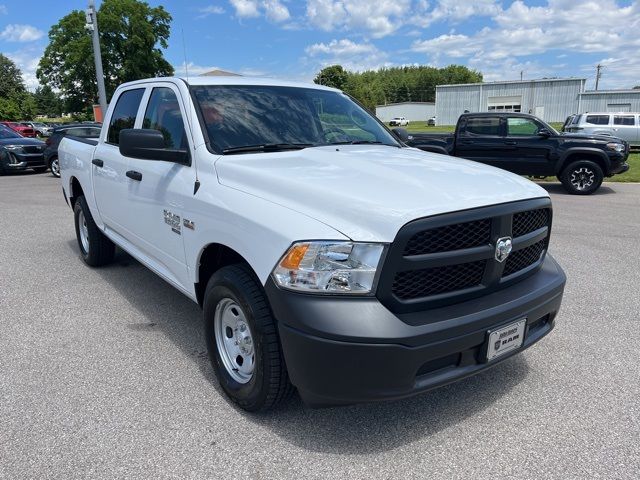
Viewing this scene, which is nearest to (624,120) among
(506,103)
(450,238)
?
(450,238)

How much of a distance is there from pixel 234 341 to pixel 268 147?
1.29 m

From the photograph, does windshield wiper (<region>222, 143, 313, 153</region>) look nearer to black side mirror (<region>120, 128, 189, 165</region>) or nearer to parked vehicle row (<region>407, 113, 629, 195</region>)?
black side mirror (<region>120, 128, 189, 165</region>)

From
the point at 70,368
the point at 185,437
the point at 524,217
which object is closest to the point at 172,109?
the point at 70,368

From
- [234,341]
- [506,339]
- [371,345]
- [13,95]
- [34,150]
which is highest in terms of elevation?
[13,95]

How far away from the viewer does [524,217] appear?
2807 mm

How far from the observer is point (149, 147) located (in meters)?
3.27

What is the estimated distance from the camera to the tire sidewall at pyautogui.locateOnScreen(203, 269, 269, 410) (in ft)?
8.58

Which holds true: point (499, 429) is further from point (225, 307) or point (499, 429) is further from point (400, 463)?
point (225, 307)

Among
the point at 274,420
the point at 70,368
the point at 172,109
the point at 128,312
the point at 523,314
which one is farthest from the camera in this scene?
the point at 128,312

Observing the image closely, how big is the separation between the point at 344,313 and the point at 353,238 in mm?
340

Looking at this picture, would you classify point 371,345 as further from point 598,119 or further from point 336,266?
point 598,119

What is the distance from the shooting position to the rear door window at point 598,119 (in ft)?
71.7

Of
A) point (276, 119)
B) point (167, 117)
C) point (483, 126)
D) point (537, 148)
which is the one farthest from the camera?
point (483, 126)

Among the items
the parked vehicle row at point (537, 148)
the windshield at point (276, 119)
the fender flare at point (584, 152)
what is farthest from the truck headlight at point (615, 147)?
the windshield at point (276, 119)
